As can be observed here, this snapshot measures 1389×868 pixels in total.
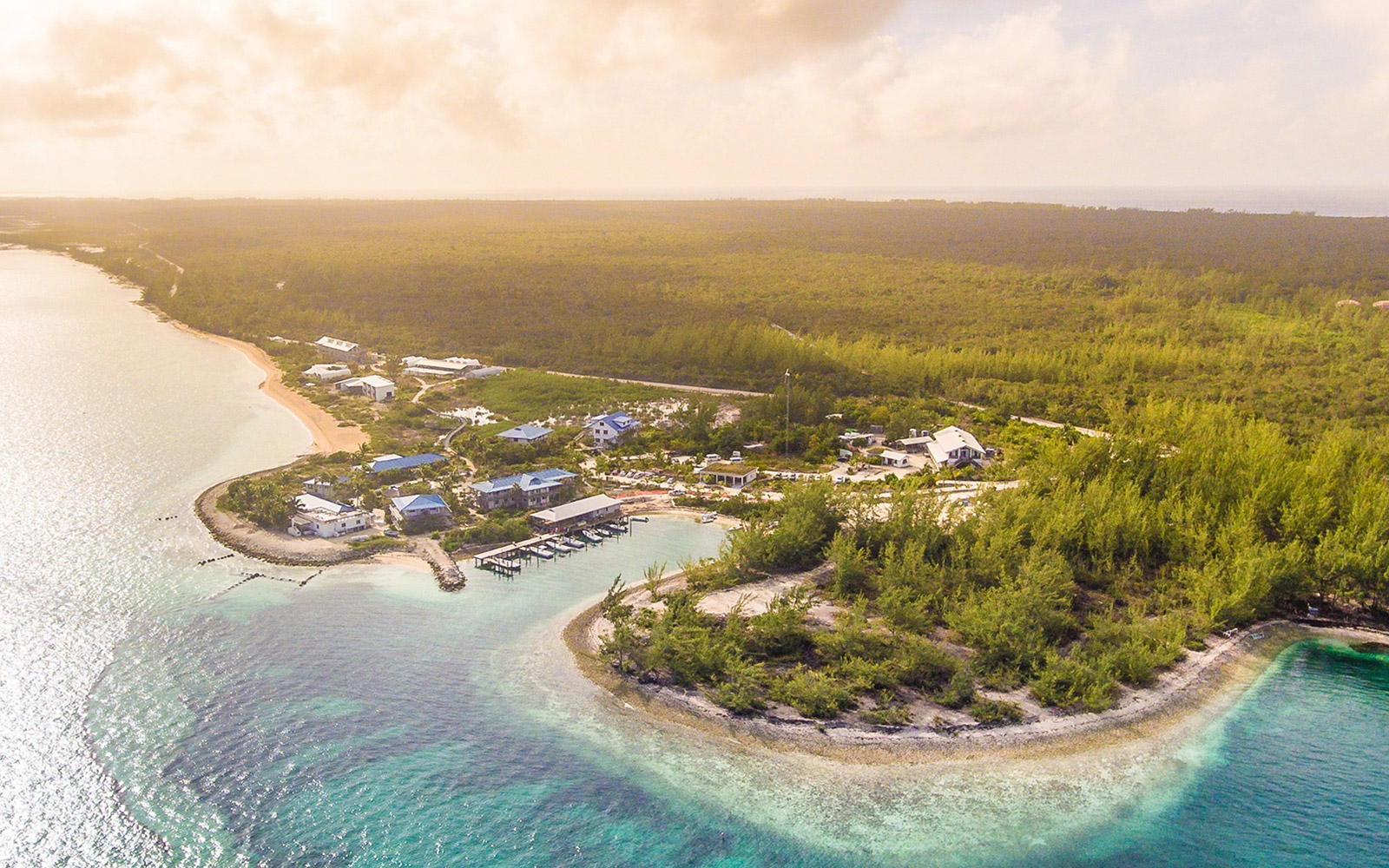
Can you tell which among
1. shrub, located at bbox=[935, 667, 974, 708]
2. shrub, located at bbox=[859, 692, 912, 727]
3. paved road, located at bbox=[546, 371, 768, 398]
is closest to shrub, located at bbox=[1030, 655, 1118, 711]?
shrub, located at bbox=[935, 667, 974, 708]

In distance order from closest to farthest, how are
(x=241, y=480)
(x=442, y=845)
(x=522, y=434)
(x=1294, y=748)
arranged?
(x=442, y=845) → (x=1294, y=748) → (x=241, y=480) → (x=522, y=434)

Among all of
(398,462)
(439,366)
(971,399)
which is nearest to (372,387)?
(439,366)

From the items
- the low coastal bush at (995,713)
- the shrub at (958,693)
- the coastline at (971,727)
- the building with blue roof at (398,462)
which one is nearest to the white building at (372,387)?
the building with blue roof at (398,462)

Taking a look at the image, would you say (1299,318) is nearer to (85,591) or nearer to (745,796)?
(745,796)

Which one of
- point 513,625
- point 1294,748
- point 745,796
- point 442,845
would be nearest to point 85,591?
point 513,625

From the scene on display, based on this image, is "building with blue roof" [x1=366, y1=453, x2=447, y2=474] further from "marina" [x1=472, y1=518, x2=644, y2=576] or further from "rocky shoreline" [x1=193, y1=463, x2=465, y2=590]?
"marina" [x1=472, y1=518, x2=644, y2=576]

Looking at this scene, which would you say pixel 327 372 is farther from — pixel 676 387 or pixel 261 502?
pixel 261 502
